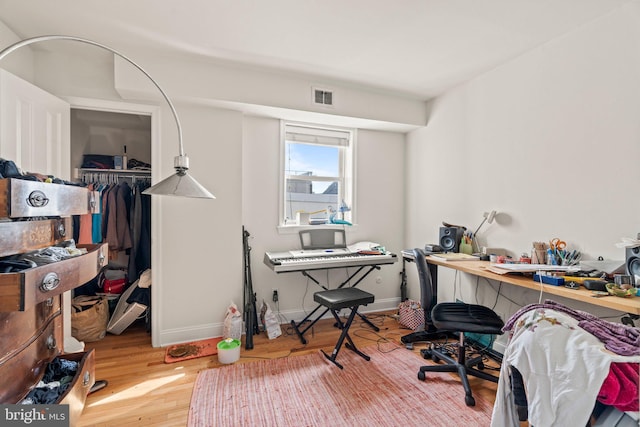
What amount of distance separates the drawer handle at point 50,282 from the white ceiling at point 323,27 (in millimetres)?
1759

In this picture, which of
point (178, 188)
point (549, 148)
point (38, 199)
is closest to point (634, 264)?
point (549, 148)

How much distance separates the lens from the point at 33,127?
2.18 metres

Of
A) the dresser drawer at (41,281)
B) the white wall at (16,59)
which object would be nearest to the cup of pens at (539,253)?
the dresser drawer at (41,281)

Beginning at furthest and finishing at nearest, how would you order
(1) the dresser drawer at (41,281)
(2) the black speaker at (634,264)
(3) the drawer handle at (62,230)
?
1. (2) the black speaker at (634,264)
2. (3) the drawer handle at (62,230)
3. (1) the dresser drawer at (41,281)

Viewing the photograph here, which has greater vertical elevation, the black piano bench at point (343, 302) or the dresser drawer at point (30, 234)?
the dresser drawer at point (30, 234)

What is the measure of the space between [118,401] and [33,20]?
2642 mm

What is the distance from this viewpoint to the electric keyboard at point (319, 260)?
2775 mm

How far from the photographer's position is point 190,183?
1.66 metres

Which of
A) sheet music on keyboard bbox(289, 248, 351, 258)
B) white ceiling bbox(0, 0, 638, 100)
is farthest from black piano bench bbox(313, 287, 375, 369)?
white ceiling bbox(0, 0, 638, 100)

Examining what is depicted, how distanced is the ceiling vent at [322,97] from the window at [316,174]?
1.41 ft

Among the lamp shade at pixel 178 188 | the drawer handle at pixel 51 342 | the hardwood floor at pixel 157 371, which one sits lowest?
the hardwood floor at pixel 157 371

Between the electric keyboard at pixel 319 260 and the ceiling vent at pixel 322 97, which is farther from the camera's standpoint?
the ceiling vent at pixel 322 97

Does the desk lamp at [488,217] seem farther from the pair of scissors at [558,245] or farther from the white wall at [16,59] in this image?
the white wall at [16,59]

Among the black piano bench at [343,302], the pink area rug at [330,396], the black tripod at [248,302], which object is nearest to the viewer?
the pink area rug at [330,396]
